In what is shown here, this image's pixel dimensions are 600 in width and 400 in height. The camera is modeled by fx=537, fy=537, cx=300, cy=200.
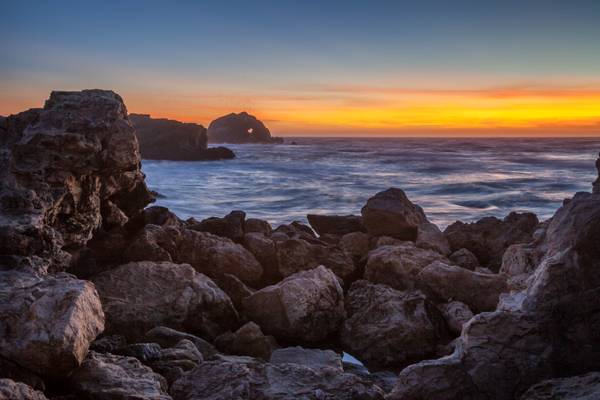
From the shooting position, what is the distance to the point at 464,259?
9898 millimetres

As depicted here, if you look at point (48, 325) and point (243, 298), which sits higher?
point (48, 325)

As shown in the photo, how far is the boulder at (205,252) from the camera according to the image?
7768 mm

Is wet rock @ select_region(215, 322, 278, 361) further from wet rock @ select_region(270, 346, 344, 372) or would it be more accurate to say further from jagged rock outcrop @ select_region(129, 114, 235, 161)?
jagged rock outcrop @ select_region(129, 114, 235, 161)

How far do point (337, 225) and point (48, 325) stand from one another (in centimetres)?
982

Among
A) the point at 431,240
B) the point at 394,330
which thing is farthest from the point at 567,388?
the point at 431,240

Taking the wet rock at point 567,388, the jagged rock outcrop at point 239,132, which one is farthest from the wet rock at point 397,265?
the jagged rock outcrop at point 239,132

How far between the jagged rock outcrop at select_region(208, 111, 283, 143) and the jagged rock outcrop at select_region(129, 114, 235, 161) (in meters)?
86.6

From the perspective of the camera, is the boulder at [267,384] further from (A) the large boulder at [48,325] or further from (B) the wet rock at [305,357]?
(B) the wet rock at [305,357]

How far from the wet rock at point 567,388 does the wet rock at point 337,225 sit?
9349 millimetres

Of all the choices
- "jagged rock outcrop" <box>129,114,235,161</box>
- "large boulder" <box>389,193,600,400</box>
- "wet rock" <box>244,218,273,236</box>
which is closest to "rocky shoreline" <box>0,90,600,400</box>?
"large boulder" <box>389,193,600,400</box>

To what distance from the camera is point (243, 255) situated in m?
8.38

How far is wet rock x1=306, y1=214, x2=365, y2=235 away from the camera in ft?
41.9

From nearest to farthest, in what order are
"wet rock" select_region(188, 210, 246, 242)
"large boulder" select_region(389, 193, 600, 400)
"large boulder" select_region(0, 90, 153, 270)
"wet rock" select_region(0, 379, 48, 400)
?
"wet rock" select_region(0, 379, 48, 400), "large boulder" select_region(389, 193, 600, 400), "large boulder" select_region(0, 90, 153, 270), "wet rock" select_region(188, 210, 246, 242)

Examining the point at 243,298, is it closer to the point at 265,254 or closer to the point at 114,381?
the point at 265,254
